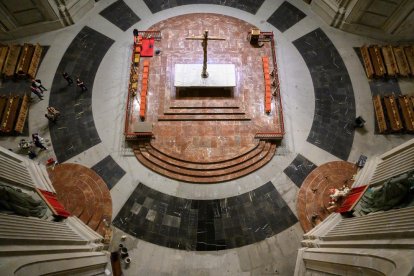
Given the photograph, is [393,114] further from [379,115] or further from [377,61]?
[377,61]

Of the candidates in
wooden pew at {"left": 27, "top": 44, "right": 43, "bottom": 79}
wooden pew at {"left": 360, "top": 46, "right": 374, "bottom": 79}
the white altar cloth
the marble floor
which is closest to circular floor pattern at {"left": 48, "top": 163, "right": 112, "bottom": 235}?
the marble floor

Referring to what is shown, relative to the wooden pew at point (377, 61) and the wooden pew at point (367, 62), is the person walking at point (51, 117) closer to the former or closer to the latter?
the wooden pew at point (367, 62)

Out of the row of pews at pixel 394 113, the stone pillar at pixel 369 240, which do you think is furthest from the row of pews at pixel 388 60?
the stone pillar at pixel 369 240

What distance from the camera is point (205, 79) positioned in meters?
14.8

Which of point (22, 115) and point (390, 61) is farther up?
point (390, 61)

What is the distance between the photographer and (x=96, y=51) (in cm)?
1623

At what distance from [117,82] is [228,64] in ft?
16.3

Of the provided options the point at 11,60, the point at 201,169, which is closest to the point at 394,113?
the point at 201,169

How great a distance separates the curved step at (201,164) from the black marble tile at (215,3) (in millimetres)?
7814

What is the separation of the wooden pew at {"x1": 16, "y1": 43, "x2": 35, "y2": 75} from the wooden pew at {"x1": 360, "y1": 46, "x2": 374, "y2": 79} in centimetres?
1498

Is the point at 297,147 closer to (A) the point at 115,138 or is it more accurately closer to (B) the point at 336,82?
(B) the point at 336,82

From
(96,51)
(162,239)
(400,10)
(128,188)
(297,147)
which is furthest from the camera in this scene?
(96,51)

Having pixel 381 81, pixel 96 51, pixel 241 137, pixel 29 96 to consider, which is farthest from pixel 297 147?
pixel 29 96

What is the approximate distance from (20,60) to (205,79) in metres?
8.18
